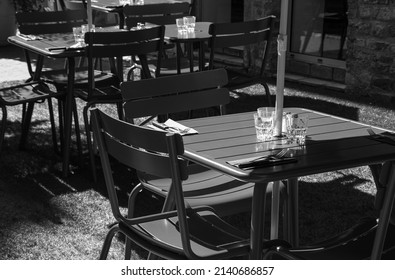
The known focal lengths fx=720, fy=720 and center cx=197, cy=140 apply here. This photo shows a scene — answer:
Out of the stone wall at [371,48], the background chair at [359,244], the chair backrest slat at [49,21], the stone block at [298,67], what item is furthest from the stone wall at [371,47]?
the background chair at [359,244]

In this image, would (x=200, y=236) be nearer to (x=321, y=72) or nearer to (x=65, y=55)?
(x=65, y=55)

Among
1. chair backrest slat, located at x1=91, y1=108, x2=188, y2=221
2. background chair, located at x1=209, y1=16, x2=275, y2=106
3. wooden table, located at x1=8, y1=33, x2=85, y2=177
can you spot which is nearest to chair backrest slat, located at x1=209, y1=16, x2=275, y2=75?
background chair, located at x1=209, y1=16, x2=275, y2=106

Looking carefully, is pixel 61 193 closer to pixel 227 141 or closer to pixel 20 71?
pixel 227 141

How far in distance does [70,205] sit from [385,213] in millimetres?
2305

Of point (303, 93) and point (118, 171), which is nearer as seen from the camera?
point (118, 171)

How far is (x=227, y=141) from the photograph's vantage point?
2.76 metres

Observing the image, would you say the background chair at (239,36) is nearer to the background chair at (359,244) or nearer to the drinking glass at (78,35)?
the drinking glass at (78,35)

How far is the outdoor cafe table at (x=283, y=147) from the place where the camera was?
7.91 feet

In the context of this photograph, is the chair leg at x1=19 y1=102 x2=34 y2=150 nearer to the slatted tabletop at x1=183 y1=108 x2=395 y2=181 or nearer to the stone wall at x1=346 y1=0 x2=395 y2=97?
the slatted tabletop at x1=183 y1=108 x2=395 y2=181

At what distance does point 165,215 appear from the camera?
281 cm

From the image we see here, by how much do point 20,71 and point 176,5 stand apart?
2.78 meters

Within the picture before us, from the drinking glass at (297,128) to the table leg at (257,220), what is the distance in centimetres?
36

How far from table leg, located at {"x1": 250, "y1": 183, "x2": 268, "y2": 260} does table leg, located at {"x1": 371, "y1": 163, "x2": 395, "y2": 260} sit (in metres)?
0.42

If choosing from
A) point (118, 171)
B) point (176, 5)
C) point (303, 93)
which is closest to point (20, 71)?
point (176, 5)
